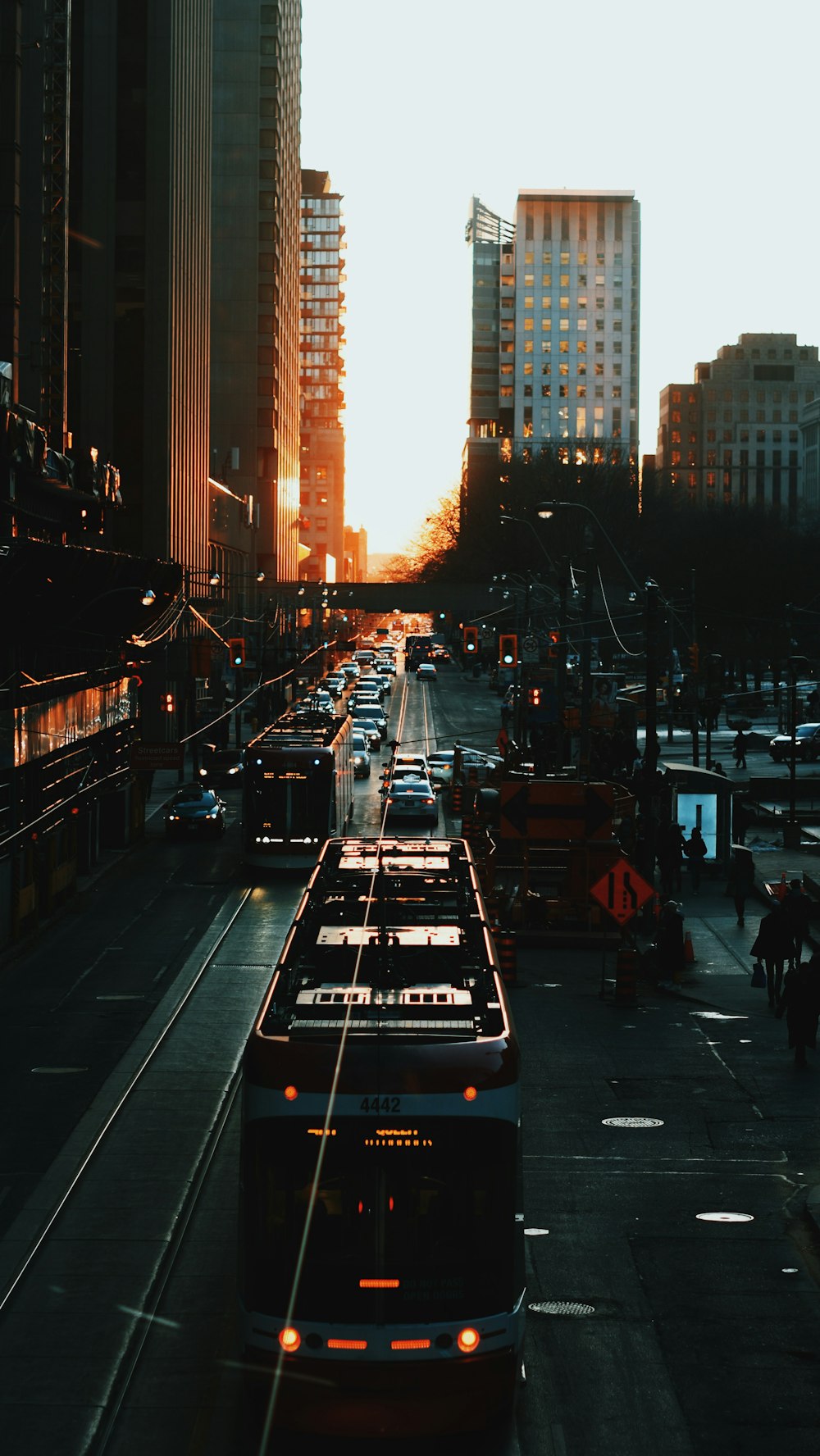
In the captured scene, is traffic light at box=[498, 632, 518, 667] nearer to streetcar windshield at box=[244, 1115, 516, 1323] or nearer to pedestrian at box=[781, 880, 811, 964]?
pedestrian at box=[781, 880, 811, 964]

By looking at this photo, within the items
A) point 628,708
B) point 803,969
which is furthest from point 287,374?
point 803,969

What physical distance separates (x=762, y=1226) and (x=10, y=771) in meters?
20.4

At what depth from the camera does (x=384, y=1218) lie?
951cm

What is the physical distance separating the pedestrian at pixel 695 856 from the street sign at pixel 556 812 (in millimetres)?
7001

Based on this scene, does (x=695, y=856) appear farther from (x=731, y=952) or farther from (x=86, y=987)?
(x=86, y=987)

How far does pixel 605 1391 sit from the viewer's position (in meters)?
10.9

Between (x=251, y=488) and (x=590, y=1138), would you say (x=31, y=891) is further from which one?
(x=251, y=488)

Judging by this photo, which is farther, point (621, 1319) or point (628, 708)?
point (628, 708)

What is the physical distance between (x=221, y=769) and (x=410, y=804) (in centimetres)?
1570

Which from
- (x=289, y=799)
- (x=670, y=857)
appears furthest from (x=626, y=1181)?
(x=289, y=799)

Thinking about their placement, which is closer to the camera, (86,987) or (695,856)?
(86,987)

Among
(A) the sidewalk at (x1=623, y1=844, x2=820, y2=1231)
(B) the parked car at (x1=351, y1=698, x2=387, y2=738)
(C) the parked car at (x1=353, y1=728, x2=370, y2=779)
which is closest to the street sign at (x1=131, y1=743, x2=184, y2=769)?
(A) the sidewalk at (x1=623, y1=844, x2=820, y2=1231)

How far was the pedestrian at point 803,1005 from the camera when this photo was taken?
797 inches

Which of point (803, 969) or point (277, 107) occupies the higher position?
point (277, 107)
